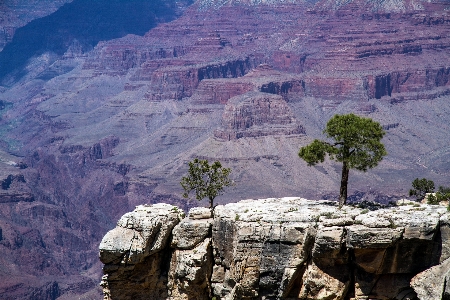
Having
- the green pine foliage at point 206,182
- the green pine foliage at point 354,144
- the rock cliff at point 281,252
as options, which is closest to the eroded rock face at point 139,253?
the rock cliff at point 281,252

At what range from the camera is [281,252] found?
40.4 meters

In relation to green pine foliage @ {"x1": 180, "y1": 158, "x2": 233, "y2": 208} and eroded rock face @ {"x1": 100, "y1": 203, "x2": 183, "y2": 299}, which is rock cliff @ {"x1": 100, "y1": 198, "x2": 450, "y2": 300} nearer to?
eroded rock face @ {"x1": 100, "y1": 203, "x2": 183, "y2": 299}

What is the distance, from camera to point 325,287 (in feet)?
132


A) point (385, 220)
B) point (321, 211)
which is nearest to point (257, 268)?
point (321, 211)

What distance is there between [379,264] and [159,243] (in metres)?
12.0

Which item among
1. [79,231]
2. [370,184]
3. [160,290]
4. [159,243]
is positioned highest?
[159,243]

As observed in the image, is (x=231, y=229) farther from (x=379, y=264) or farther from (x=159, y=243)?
(x=379, y=264)

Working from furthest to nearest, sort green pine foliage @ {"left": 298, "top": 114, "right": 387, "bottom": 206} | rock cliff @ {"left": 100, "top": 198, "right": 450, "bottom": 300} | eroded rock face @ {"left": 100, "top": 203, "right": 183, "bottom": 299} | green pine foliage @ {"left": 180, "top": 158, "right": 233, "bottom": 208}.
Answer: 1. green pine foliage @ {"left": 180, "top": 158, "right": 233, "bottom": 208}
2. green pine foliage @ {"left": 298, "top": 114, "right": 387, "bottom": 206}
3. eroded rock face @ {"left": 100, "top": 203, "right": 183, "bottom": 299}
4. rock cliff @ {"left": 100, "top": 198, "right": 450, "bottom": 300}

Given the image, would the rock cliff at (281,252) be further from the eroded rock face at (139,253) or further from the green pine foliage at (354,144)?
the green pine foliage at (354,144)

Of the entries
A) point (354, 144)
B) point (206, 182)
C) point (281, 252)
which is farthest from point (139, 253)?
point (354, 144)

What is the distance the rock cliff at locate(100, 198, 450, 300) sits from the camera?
38688 millimetres

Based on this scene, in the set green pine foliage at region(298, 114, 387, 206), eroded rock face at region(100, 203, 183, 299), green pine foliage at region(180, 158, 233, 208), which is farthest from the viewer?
green pine foliage at region(180, 158, 233, 208)

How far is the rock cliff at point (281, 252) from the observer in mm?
38688

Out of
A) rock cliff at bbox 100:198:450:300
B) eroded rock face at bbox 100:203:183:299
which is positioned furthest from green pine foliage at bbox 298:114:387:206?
eroded rock face at bbox 100:203:183:299
